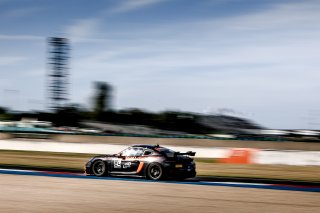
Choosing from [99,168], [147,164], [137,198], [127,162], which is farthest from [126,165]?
[137,198]

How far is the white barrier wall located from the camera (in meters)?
21.0

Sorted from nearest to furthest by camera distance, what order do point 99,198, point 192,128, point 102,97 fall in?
point 99,198
point 192,128
point 102,97

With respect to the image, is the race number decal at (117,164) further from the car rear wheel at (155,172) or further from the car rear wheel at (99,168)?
the car rear wheel at (155,172)

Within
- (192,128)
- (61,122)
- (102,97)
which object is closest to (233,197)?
(61,122)

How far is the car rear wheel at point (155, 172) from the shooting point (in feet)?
46.0

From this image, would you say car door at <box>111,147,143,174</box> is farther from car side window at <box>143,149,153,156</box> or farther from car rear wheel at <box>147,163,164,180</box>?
car rear wheel at <box>147,163,164,180</box>

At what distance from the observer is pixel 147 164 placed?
46.8 ft

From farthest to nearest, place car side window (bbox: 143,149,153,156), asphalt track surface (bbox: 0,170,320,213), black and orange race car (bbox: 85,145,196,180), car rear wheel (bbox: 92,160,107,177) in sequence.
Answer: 1. car rear wheel (bbox: 92,160,107,177)
2. car side window (bbox: 143,149,153,156)
3. black and orange race car (bbox: 85,145,196,180)
4. asphalt track surface (bbox: 0,170,320,213)

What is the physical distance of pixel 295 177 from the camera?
1656cm

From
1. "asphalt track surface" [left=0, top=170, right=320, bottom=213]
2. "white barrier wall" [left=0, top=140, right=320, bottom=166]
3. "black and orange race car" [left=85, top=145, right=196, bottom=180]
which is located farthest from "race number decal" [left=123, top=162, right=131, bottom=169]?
"white barrier wall" [left=0, top=140, right=320, bottom=166]

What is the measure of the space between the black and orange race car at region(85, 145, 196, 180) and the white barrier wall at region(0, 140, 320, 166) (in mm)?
7816

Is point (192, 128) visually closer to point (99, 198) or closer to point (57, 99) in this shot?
point (57, 99)

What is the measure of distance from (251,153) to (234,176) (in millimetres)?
5239

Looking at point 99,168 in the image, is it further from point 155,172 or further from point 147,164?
point 155,172
